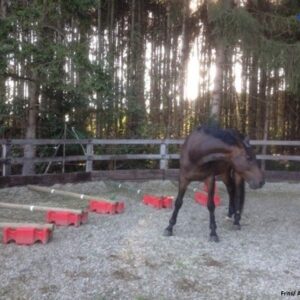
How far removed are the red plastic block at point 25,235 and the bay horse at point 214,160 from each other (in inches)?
51.8

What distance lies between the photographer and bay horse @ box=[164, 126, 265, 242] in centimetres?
444

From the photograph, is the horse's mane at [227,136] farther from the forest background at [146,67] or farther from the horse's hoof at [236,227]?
the forest background at [146,67]

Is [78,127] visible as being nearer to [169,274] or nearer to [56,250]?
[56,250]

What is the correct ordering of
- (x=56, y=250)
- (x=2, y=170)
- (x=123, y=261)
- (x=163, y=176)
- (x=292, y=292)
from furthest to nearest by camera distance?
(x=163, y=176)
(x=2, y=170)
(x=56, y=250)
(x=123, y=261)
(x=292, y=292)

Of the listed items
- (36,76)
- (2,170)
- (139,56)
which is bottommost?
(2,170)

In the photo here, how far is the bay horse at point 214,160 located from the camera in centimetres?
444

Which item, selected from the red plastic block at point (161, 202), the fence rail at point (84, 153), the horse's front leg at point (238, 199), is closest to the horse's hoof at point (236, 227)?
the horse's front leg at point (238, 199)

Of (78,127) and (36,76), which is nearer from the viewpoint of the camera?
(36,76)

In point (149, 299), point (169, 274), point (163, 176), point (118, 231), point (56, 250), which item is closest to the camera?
point (149, 299)

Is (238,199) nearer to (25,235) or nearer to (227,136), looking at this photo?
(227,136)

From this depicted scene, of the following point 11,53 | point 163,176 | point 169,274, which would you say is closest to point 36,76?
point 11,53

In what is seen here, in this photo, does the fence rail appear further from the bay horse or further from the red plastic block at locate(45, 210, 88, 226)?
the bay horse

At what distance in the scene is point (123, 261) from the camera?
3764 mm

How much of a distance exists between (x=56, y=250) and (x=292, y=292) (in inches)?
82.9
